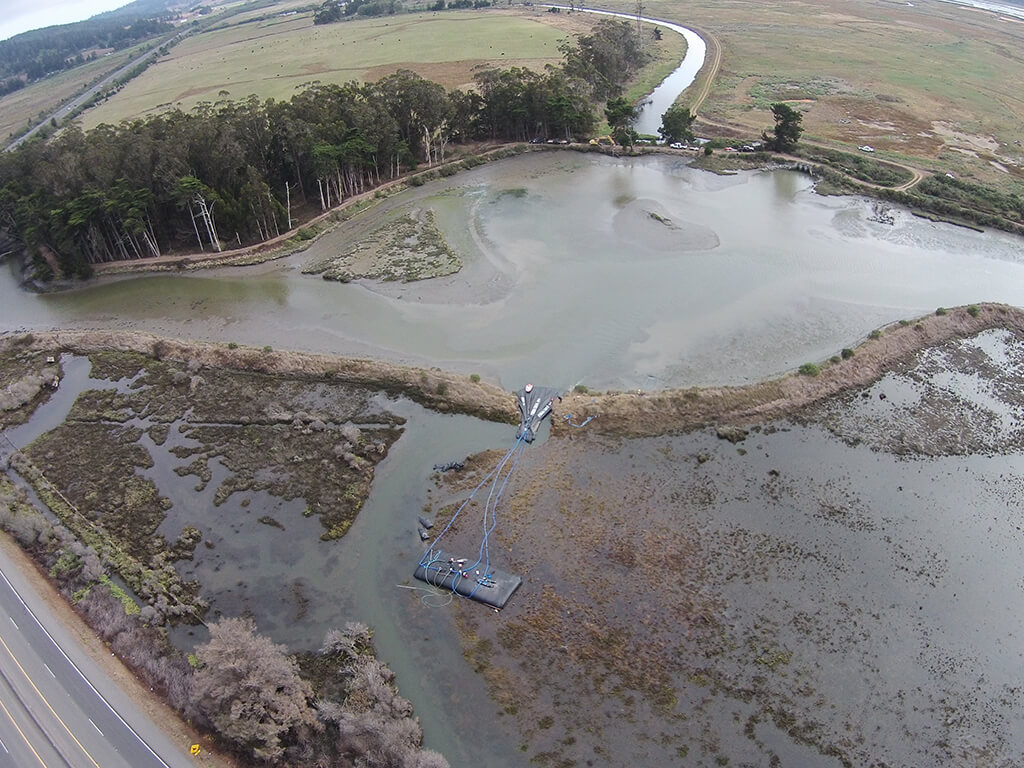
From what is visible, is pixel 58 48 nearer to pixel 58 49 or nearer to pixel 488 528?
pixel 58 49

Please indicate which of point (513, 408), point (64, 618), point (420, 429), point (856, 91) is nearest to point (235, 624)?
point (64, 618)

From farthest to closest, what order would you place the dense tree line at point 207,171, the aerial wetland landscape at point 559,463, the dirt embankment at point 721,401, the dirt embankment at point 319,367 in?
the dense tree line at point 207,171 < the dirt embankment at point 319,367 < the dirt embankment at point 721,401 < the aerial wetland landscape at point 559,463

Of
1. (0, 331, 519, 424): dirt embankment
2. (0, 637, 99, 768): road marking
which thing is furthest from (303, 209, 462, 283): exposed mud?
(0, 637, 99, 768): road marking

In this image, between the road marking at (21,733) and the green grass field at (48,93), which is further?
the green grass field at (48,93)

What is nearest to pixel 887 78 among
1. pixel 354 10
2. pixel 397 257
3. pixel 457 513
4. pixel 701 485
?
pixel 397 257

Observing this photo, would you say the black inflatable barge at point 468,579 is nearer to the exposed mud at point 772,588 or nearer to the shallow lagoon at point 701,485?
the exposed mud at point 772,588

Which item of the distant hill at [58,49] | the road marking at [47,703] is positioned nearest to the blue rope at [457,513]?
the road marking at [47,703]

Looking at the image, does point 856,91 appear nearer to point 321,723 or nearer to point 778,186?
point 778,186
